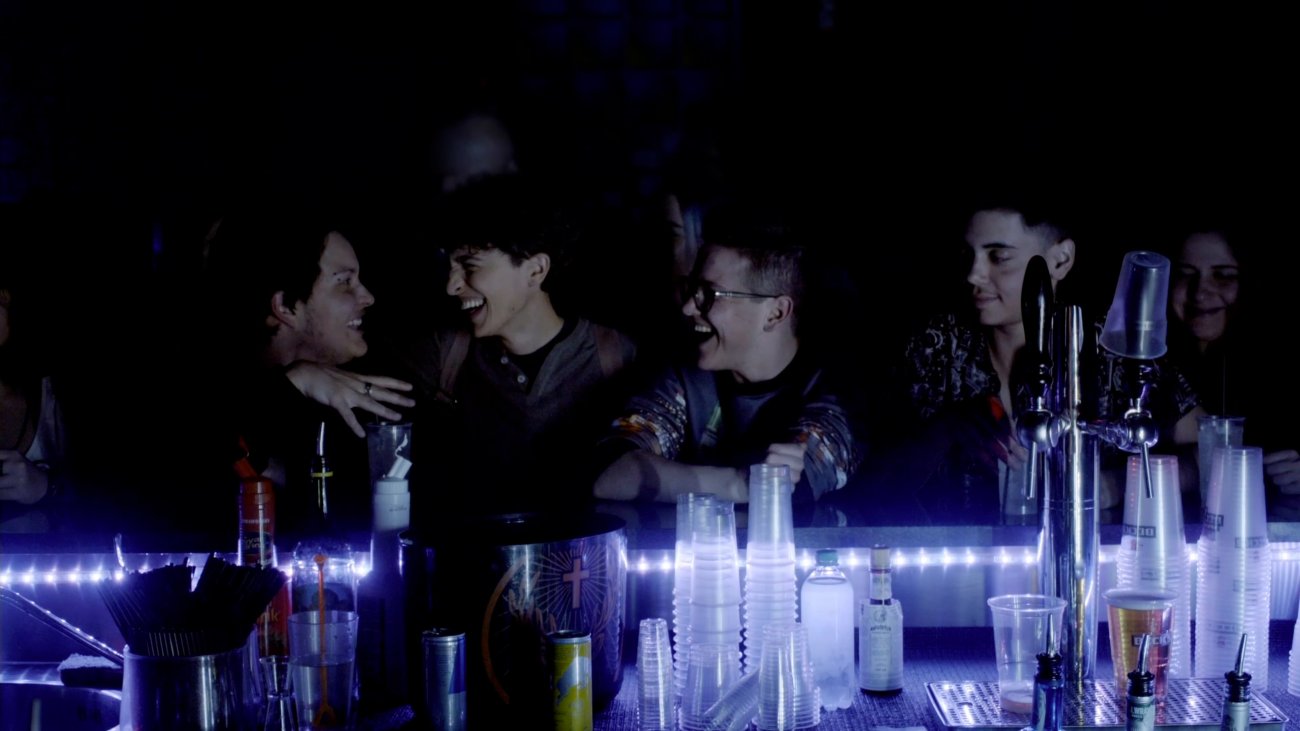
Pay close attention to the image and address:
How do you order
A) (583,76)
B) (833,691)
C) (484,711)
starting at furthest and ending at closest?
(583,76) → (833,691) → (484,711)

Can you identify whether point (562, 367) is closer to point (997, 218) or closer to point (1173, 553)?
point (997, 218)

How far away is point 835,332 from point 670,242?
28cm

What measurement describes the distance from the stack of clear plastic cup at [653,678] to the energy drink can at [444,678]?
22 cm

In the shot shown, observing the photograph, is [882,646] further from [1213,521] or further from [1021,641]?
[1213,521]

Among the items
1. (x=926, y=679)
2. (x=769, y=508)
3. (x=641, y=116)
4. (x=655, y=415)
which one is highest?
(x=641, y=116)

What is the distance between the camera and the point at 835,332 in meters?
1.70

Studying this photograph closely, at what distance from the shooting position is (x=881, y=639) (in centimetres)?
155

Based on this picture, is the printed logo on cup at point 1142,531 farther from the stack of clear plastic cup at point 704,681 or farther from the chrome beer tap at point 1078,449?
the stack of clear plastic cup at point 704,681

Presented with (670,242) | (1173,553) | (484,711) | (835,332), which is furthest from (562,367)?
(1173,553)

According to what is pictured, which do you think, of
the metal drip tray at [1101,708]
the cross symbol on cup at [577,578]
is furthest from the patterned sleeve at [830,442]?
the cross symbol on cup at [577,578]

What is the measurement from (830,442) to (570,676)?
1.85ft

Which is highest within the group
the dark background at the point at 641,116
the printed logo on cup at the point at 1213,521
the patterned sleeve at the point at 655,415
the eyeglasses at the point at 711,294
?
the dark background at the point at 641,116

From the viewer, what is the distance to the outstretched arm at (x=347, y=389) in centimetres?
172

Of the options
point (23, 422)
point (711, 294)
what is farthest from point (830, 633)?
point (23, 422)
